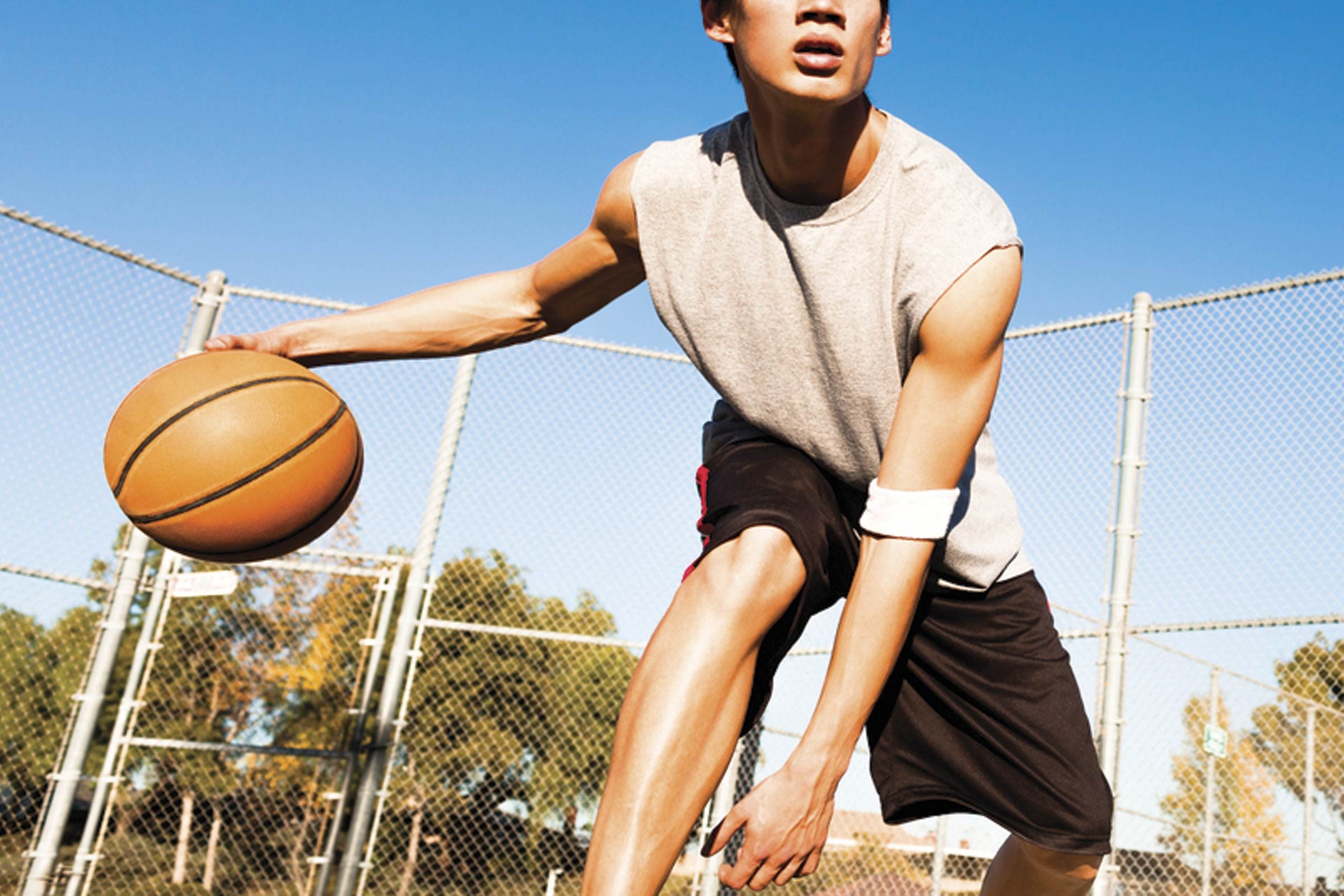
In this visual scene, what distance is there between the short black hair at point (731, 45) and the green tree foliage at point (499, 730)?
6596mm

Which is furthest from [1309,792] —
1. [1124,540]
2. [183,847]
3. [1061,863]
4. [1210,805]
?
[183,847]

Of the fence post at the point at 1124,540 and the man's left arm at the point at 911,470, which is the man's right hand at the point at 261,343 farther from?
the fence post at the point at 1124,540

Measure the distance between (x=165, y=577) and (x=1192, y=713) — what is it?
588 centimetres

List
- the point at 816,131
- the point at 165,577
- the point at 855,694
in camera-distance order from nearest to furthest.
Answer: the point at 855,694
the point at 816,131
the point at 165,577

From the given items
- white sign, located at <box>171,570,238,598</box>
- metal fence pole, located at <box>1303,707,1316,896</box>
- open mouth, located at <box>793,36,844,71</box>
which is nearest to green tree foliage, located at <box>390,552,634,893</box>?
white sign, located at <box>171,570,238,598</box>

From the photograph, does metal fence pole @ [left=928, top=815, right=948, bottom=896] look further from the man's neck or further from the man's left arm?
the man's neck

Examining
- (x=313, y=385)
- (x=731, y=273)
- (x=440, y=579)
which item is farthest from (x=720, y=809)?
(x=731, y=273)

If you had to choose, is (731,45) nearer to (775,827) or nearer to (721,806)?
(775,827)

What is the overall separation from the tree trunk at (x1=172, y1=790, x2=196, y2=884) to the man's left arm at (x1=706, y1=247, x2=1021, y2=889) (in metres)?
7.84

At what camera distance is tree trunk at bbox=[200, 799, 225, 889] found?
30.3 feet

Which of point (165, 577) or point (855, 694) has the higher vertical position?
point (165, 577)

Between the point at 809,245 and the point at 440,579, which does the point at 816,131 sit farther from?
the point at 440,579

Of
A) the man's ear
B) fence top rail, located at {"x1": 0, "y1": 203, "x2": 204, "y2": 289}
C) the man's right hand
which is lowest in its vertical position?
the man's right hand

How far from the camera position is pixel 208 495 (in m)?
2.24
